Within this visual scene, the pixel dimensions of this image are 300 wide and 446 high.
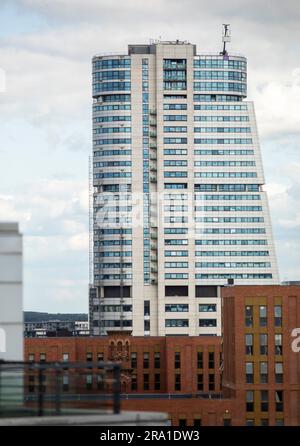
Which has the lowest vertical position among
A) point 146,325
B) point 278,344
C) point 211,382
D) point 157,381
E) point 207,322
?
point 211,382

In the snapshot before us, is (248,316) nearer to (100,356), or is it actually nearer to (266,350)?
(266,350)

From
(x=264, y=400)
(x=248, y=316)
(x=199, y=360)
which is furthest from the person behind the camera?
(x=199, y=360)

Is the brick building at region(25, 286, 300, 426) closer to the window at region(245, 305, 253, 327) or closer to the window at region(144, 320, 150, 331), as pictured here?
the window at region(245, 305, 253, 327)

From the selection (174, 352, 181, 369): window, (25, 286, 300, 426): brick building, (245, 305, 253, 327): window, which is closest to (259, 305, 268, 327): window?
(25, 286, 300, 426): brick building

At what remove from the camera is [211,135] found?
179 m

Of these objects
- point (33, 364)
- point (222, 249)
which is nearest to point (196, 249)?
point (222, 249)

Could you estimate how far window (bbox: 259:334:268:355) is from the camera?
105 metres

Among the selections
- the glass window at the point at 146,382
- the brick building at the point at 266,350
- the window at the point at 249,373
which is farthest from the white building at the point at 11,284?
the glass window at the point at 146,382

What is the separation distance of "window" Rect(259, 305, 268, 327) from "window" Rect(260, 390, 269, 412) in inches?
192

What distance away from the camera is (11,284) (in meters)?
17.4

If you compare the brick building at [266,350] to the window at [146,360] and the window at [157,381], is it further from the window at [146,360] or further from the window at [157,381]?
the window at [146,360]

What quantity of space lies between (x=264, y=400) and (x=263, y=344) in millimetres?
4050

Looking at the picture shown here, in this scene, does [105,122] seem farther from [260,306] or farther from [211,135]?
[260,306]

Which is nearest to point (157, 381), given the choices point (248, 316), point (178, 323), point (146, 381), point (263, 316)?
point (146, 381)
